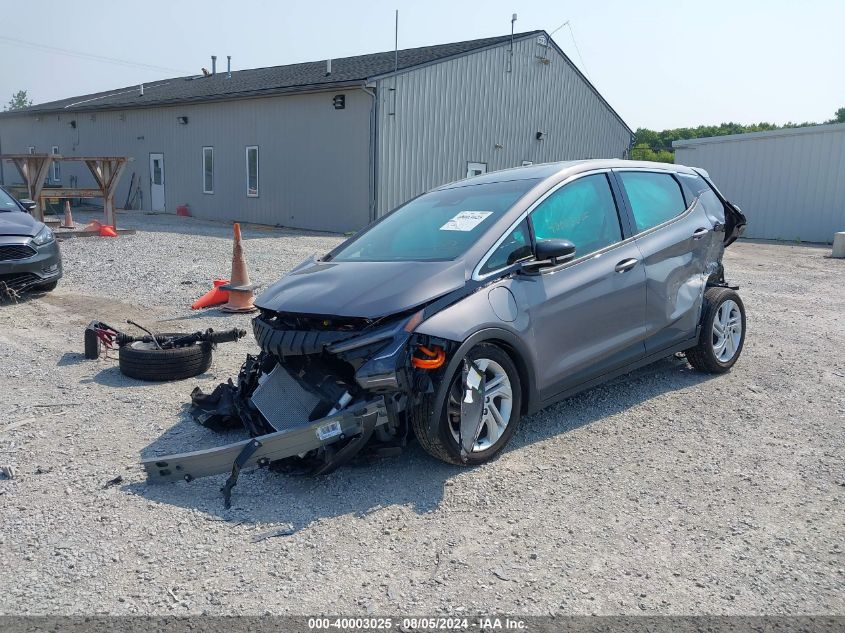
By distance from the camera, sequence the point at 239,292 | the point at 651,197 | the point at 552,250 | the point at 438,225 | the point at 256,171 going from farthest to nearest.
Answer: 1. the point at 256,171
2. the point at 239,292
3. the point at 651,197
4. the point at 438,225
5. the point at 552,250

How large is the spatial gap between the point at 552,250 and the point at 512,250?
0.81 feet

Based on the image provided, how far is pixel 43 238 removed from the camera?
924 cm

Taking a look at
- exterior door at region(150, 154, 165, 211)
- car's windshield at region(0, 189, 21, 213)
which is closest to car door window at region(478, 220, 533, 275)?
car's windshield at region(0, 189, 21, 213)

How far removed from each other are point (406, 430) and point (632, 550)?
131 centimetres

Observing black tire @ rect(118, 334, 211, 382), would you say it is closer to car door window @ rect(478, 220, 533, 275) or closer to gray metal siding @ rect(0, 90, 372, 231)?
car door window @ rect(478, 220, 533, 275)

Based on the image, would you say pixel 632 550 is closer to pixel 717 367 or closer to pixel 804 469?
pixel 804 469

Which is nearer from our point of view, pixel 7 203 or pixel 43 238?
pixel 43 238

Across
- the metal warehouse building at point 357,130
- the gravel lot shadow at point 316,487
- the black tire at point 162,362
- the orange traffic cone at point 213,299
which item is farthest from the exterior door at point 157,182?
the gravel lot shadow at point 316,487

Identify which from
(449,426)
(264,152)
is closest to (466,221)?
(449,426)

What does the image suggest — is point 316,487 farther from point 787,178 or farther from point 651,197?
point 787,178

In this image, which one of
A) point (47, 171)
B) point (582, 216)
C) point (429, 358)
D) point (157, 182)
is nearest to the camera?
point (429, 358)

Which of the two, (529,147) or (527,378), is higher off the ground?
(529,147)

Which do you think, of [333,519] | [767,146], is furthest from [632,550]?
[767,146]

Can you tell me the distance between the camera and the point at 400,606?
3018mm
